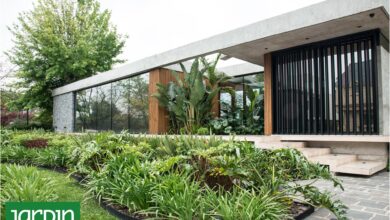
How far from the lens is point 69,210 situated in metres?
3.46

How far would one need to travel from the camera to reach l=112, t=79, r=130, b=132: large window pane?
12.7m

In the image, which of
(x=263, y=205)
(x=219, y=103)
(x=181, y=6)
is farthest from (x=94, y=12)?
(x=263, y=205)

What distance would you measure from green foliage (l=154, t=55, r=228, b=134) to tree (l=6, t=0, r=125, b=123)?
33.8ft

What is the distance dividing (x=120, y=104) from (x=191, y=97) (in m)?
4.65

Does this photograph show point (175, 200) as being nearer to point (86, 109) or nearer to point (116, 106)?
point (116, 106)

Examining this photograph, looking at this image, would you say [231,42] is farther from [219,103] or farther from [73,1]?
[73,1]

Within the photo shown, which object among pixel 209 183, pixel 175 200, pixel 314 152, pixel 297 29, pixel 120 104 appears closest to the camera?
pixel 175 200

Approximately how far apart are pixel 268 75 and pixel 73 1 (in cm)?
1723

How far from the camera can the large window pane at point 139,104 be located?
11.6m

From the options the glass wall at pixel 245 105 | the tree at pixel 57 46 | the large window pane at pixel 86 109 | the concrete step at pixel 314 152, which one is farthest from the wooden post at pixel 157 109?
the tree at pixel 57 46

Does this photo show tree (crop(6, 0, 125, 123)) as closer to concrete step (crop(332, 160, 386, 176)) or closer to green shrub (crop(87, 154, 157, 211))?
green shrub (crop(87, 154, 157, 211))

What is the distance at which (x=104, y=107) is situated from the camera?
14.2 m

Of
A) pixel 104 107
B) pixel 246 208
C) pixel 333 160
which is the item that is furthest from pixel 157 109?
Result: pixel 246 208

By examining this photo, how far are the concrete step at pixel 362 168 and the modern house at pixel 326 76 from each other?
0.06 feet
